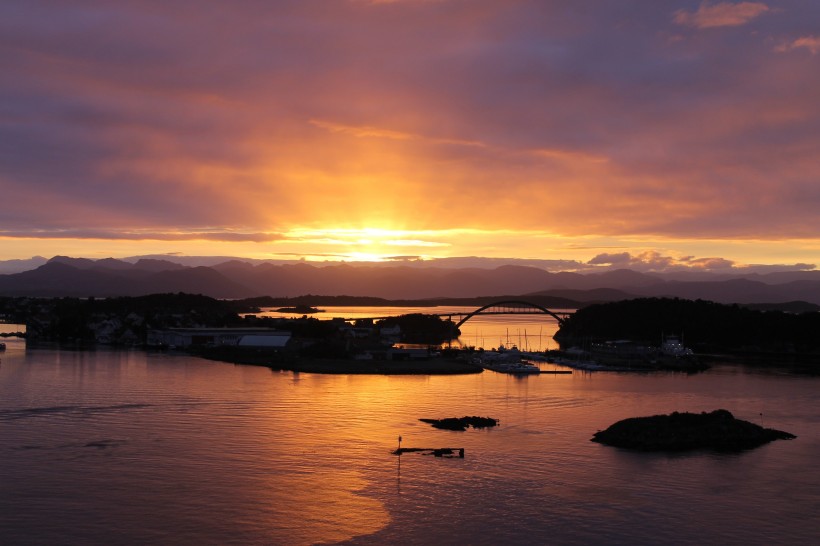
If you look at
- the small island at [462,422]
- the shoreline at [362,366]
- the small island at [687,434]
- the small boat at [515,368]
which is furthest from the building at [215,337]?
the small island at [687,434]

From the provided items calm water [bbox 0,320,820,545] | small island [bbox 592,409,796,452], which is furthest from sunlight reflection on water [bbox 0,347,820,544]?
small island [bbox 592,409,796,452]

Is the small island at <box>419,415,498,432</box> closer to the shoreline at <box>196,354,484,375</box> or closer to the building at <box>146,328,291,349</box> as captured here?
the shoreline at <box>196,354,484,375</box>

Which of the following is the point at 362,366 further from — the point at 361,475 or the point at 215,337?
the point at 361,475

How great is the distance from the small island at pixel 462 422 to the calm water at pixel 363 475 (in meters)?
0.66

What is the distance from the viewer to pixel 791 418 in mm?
24234

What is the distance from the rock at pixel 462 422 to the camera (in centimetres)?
2122

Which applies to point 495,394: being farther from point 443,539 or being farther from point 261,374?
point 443,539

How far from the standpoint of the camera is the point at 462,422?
70.9ft

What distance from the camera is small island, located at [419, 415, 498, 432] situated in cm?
2119

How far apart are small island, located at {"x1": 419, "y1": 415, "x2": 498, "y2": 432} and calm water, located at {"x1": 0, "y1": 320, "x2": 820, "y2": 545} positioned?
665mm

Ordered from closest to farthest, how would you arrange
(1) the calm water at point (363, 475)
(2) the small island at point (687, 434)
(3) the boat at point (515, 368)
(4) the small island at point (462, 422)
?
(1) the calm water at point (363, 475)
(2) the small island at point (687, 434)
(4) the small island at point (462, 422)
(3) the boat at point (515, 368)

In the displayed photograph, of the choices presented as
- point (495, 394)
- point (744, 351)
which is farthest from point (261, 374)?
point (744, 351)

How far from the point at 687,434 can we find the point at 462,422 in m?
5.88

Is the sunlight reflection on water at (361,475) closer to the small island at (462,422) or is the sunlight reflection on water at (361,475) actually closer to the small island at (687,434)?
the small island at (462,422)
